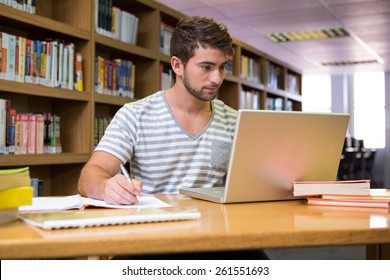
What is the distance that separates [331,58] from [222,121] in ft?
24.1

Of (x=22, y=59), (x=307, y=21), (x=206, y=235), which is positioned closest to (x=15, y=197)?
(x=206, y=235)

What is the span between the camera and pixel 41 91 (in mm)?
2549

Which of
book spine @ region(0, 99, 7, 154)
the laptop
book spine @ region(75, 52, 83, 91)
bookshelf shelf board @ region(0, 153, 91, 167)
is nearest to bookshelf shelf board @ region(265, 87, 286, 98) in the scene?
book spine @ region(75, 52, 83, 91)

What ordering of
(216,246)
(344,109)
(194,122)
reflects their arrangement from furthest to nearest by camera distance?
(344,109), (194,122), (216,246)

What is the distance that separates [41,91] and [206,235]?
1986mm

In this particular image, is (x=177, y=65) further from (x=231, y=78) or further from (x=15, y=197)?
(x=231, y=78)

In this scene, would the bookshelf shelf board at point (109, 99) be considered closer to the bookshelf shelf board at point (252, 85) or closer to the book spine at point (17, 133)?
the book spine at point (17, 133)

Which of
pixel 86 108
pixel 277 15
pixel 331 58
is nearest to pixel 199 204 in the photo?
pixel 86 108

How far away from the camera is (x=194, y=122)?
1792 millimetres

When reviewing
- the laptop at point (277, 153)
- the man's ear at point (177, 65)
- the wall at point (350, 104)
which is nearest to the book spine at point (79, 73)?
the man's ear at point (177, 65)

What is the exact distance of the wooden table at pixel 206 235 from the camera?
2.41 ft
